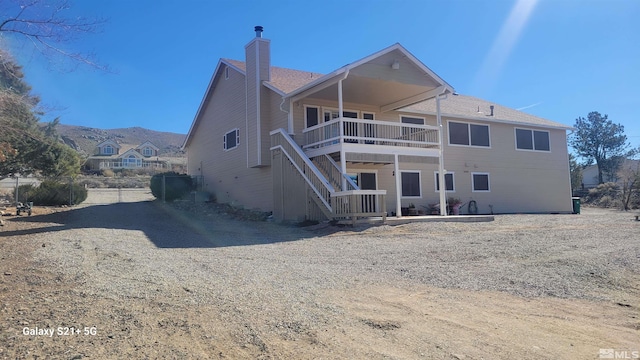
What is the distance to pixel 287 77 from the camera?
19422 mm

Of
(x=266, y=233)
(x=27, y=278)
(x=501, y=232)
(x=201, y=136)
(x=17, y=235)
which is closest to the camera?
(x=27, y=278)

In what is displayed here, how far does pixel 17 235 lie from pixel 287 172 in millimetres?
8077

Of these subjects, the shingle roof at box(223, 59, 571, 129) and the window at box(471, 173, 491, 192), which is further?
the window at box(471, 173, 491, 192)

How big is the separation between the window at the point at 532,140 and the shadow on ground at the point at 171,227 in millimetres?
14472

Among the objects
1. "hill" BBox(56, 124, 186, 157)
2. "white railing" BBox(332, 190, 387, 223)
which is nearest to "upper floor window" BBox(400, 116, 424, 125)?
"white railing" BBox(332, 190, 387, 223)

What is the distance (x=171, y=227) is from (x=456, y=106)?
596 inches

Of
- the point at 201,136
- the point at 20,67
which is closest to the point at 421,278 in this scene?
the point at 20,67

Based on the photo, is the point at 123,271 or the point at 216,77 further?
the point at 216,77

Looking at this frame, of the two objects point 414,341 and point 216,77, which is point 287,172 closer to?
point 216,77

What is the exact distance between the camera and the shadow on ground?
1063 cm

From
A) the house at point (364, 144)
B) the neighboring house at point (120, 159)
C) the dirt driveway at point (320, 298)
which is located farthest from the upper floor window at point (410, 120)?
the neighboring house at point (120, 159)

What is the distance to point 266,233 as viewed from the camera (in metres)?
12.7

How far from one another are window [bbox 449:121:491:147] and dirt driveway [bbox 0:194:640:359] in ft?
35.1

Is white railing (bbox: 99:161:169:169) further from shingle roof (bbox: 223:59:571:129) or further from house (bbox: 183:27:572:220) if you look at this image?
shingle roof (bbox: 223:59:571:129)
